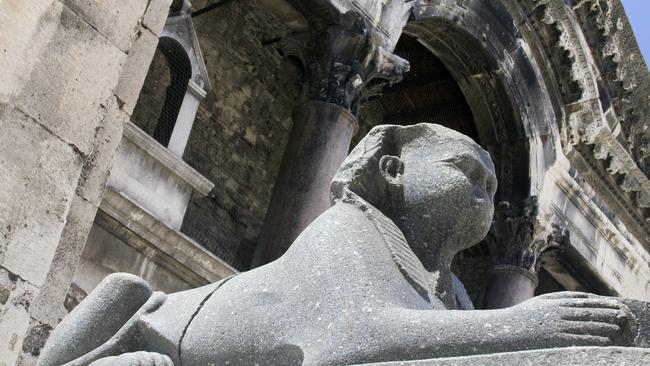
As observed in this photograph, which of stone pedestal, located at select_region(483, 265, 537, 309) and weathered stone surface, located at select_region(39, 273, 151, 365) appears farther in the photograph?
stone pedestal, located at select_region(483, 265, 537, 309)

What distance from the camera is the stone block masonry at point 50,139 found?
171 inches

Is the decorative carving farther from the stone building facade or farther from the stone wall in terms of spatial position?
the stone wall

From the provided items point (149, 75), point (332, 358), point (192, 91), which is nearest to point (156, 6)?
point (192, 91)

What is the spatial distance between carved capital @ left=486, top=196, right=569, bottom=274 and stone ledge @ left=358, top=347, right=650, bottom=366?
8365 millimetres

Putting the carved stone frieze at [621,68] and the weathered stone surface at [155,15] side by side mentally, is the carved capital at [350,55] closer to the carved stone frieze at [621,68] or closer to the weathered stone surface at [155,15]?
the weathered stone surface at [155,15]

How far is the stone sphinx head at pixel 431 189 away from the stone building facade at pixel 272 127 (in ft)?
6.26

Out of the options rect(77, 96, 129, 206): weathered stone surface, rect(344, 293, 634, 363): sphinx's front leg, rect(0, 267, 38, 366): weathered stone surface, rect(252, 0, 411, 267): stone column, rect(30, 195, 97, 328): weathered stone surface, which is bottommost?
rect(344, 293, 634, 363): sphinx's front leg

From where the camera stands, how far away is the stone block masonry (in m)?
4.34

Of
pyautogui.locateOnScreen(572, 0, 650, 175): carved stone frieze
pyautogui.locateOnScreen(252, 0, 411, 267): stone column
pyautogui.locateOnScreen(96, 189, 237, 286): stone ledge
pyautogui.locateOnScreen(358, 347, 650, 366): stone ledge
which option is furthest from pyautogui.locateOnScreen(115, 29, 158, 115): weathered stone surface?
pyautogui.locateOnScreen(572, 0, 650, 175): carved stone frieze

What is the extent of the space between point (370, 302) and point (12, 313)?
7.26 feet

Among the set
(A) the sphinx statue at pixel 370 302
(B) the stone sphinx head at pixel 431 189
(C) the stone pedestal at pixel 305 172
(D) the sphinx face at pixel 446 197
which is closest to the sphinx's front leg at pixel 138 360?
(A) the sphinx statue at pixel 370 302

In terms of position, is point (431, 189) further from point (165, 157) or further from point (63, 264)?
point (165, 157)

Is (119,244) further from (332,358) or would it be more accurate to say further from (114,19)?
(332,358)

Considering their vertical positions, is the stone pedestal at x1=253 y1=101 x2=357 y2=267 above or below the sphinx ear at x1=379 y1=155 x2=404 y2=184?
above
